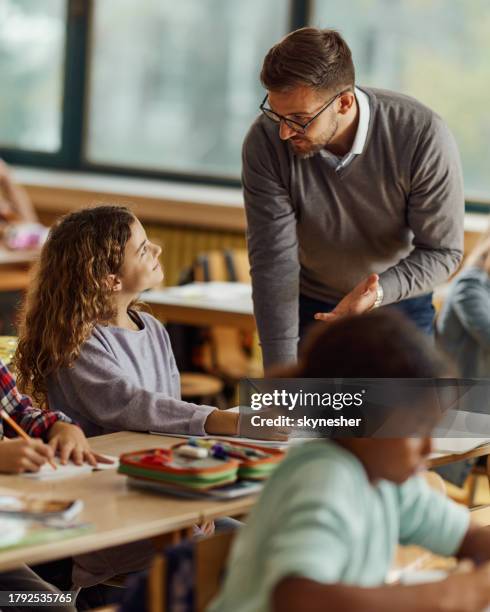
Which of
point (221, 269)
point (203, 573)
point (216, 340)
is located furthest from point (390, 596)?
point (216, 340)

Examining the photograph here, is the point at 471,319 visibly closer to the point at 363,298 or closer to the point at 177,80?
the point at 363,298

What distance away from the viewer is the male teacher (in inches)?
98.7

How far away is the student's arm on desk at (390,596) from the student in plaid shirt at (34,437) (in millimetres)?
806

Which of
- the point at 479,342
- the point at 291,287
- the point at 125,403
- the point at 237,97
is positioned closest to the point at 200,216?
the point at 237,97

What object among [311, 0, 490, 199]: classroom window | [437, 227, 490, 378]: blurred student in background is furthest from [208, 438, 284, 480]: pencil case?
[311, 0, 490, 199]: classroom window

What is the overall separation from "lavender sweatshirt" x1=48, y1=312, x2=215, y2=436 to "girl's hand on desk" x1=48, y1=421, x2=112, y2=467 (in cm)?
18

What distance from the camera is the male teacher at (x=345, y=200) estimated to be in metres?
2.51

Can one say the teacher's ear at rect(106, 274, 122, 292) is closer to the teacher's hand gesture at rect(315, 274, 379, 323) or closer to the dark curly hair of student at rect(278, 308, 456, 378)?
the teacher's hand gesture at rect(315, 274, 379, 323)

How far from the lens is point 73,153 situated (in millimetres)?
6863

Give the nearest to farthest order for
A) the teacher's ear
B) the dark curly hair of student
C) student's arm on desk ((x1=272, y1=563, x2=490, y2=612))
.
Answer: student's arm on desk ((x1=272, y1=563, x2=490, y2=612)), the dark curly hair of student, the teacher's ear

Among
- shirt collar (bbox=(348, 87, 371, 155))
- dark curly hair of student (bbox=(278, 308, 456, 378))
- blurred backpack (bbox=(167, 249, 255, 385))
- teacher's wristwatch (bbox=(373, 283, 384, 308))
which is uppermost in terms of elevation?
shirt collar (bbox=(348, 87, 371, 155))

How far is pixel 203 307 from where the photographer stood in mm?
4336

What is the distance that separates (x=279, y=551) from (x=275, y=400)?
1.95ft

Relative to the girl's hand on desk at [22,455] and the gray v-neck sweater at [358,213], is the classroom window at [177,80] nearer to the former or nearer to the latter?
the gray v-neck sweater at [358,213]
